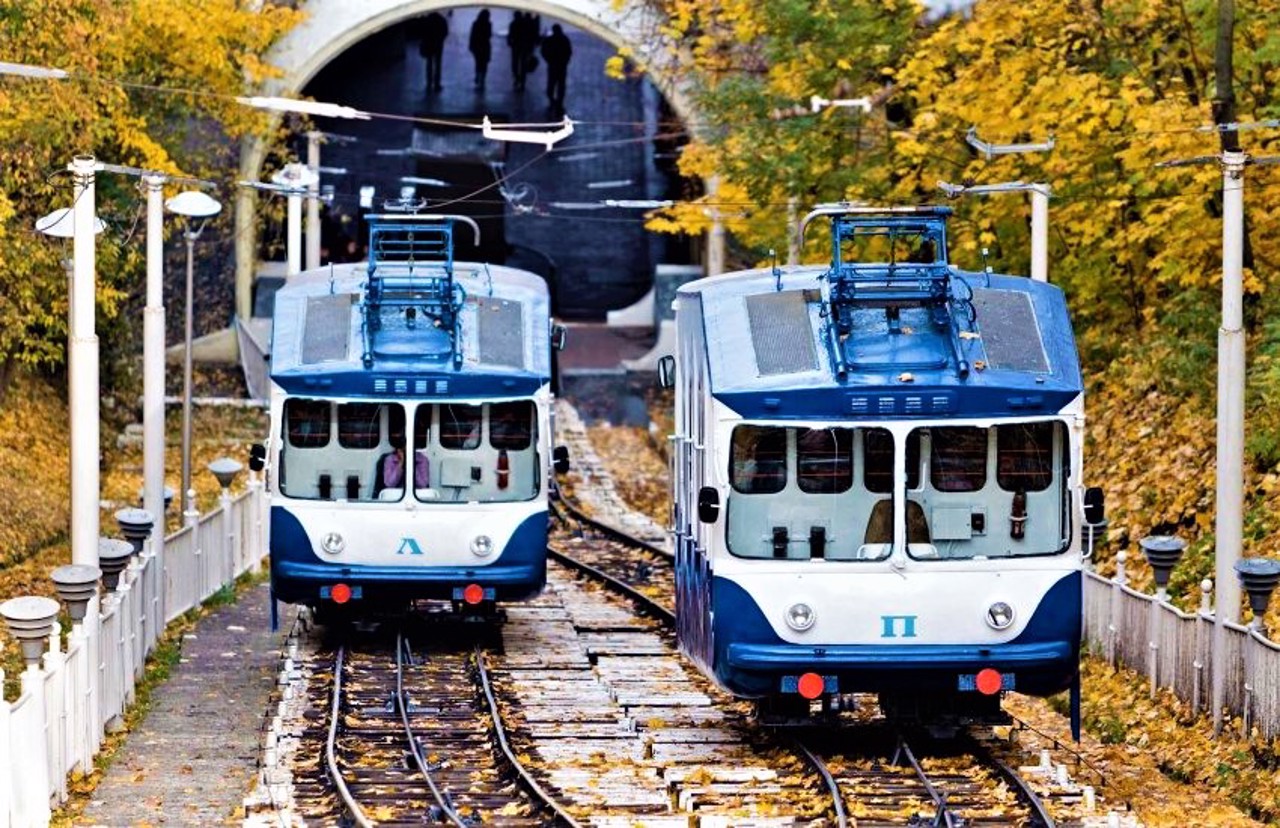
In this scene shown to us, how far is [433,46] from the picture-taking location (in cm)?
6575

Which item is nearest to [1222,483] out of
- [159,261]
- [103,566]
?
[103,566]

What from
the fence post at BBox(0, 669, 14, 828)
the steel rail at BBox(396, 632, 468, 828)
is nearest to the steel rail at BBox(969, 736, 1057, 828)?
the steel rail at BBox(396, 632, 468, 828)

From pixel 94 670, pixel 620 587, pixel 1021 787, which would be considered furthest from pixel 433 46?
pixel 1021 787

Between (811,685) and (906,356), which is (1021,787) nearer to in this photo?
(811,685)

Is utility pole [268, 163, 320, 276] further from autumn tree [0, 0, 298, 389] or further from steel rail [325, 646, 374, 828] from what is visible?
steel rail [325, 646, 374, 828]

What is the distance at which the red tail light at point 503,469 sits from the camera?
2503 cm

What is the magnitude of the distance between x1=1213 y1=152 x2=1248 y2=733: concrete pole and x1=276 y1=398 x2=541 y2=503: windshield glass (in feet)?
23.7

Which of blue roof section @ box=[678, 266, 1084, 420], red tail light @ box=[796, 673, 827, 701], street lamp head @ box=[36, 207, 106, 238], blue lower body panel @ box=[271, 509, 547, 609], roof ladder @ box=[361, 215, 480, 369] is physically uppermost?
street lamp head @ box=[36, 207, 106, 238]

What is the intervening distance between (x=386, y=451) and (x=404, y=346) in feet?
3.37

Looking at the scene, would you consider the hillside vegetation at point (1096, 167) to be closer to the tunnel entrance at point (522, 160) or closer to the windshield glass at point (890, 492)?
the windshield glass at point (890, 492)

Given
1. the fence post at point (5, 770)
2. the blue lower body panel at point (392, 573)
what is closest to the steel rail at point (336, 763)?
the blue lower body panel at point (392, 573)

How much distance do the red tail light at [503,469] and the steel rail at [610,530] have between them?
364 inches

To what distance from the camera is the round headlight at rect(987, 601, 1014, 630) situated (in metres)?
18.2

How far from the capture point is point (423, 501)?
24.6m
